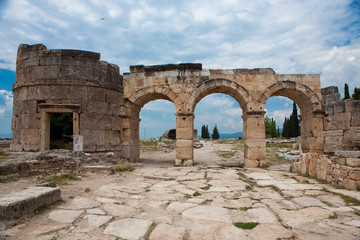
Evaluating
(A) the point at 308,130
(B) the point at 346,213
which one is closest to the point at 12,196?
(B) the point at 346,213

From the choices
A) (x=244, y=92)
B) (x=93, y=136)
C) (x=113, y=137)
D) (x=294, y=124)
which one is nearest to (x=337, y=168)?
(x=244, y=92)

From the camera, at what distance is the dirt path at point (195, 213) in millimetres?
2762

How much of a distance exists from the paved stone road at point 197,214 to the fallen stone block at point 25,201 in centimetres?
16

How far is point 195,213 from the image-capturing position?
3549 millimetres

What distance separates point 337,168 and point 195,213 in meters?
3.98

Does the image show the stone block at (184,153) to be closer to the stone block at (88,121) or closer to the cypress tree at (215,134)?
the stone block at (88,121)

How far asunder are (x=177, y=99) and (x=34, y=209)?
7.74m

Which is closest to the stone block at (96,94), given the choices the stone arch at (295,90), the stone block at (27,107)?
the stone block at (27,107)

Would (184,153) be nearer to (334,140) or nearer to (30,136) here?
(334,140)

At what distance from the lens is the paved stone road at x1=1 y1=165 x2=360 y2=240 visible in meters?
2.76

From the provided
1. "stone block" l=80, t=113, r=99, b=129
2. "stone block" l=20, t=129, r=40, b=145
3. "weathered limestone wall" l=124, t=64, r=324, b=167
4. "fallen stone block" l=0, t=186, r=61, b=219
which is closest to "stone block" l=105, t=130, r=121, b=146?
"stone block" l=80, t=113, r=99, b=129

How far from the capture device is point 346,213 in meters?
3.51

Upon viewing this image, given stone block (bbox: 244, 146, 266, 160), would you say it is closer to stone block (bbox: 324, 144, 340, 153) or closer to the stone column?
stone block (bbox: 324, 144, 340, 153)

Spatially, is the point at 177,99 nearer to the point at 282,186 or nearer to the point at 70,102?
the point at 70,102
